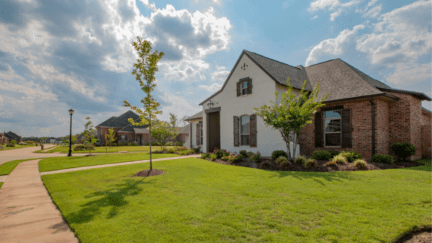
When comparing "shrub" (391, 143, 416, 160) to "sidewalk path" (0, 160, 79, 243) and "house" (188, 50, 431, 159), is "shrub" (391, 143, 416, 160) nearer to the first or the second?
"house" (188, 50, 431, 159)

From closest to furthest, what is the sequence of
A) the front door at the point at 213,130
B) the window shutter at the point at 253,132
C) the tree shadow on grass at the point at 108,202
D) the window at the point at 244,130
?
the tree shadow on grass at the point at 108,202 < the window shutter at the point at 253,132 < the window at the point at 244,130 < the front door at the point at 213,130

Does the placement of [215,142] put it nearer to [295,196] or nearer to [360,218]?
[295,196]

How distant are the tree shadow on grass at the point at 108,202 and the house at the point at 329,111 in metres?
8.62

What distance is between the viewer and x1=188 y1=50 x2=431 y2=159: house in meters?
10.7

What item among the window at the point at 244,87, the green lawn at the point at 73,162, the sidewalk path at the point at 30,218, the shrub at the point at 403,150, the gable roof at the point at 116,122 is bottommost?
the green lawn at the point at 73,162

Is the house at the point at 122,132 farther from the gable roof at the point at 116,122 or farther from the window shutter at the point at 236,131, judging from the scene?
the window shutter at the point at 236,131

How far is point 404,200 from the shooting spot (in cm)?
457

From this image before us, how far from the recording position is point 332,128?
11.8 metres

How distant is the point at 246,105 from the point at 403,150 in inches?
338

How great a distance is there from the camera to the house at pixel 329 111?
10.7m

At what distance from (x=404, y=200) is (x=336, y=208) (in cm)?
183

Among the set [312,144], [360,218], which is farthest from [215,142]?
[360,218]

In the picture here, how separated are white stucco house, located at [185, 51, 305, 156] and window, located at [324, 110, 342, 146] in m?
2.71

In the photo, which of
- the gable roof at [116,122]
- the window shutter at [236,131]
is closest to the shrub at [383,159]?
the window shutter at [236,131]
